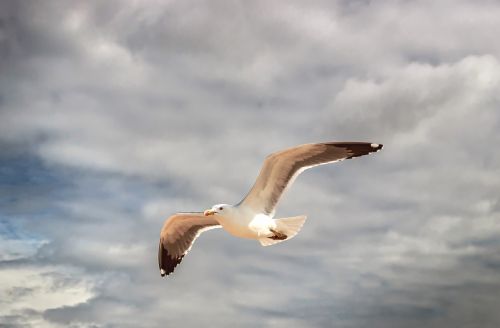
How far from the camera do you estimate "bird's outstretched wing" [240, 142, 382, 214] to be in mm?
14789

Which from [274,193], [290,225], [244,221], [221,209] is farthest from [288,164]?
[221,209]

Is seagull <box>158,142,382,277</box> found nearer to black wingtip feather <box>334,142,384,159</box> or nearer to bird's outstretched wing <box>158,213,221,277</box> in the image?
black wingtip feather <box>334,142,384,159</box>

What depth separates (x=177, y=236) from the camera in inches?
711

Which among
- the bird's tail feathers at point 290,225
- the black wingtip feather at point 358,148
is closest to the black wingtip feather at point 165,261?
the bird's tail feathers at point 290,225

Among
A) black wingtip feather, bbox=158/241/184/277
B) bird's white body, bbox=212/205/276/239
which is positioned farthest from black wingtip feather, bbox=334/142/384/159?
black wingtip feather, bbox=158/241/184/277

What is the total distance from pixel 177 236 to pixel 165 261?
2.89ft

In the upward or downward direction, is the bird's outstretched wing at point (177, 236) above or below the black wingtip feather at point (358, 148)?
below

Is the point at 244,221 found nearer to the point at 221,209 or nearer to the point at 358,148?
the point at 221,209

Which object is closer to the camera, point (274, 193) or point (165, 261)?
point (274, 193)

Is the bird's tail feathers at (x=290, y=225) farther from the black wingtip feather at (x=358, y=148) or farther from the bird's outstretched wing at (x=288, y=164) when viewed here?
the black wingtip feather at (x=358, y=148)

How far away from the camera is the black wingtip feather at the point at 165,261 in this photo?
18297 millimetres

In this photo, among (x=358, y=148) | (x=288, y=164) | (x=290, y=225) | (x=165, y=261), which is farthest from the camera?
(x=165, y=261)

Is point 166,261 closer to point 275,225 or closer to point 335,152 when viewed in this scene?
point 275,225

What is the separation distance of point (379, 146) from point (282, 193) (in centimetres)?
248
